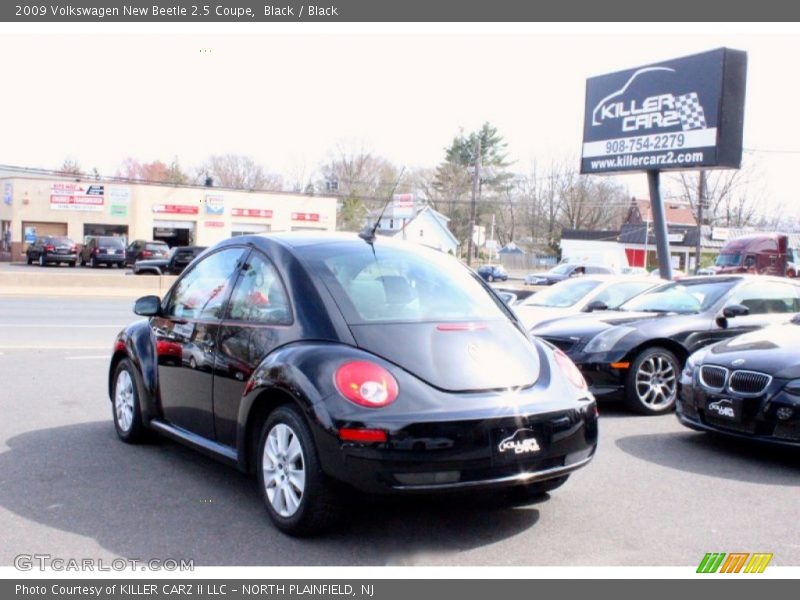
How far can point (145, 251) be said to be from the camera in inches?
1756

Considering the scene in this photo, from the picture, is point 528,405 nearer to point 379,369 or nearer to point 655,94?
point 379,369

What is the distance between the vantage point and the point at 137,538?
4.51 meters

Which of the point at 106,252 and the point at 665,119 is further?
the point at 106,252

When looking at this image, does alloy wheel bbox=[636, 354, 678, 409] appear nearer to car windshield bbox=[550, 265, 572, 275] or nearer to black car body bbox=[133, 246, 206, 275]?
black car body bbox=[133, 246, 206, 275]

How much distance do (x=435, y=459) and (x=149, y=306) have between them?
3.10 meters

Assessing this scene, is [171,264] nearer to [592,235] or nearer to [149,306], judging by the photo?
[149,306]

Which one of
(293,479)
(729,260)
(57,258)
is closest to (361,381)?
(293,479)

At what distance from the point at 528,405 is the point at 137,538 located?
2171 millimetres

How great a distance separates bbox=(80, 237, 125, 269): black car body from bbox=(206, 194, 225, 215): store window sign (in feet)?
32.5

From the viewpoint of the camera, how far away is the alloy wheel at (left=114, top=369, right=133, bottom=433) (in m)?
6.62

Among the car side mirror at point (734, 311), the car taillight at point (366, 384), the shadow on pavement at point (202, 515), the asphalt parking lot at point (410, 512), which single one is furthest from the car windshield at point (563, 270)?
the car taillight at point (366, 384)

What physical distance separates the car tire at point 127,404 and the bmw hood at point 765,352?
451 cm

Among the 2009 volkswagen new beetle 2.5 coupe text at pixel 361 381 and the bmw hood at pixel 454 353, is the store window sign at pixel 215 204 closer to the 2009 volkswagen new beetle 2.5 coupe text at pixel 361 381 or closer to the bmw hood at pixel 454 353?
the 2009 volkswagen new beetle 2.5 coupe text at pixel 361 381

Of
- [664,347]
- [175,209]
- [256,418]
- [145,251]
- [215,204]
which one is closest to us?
[256,418]
